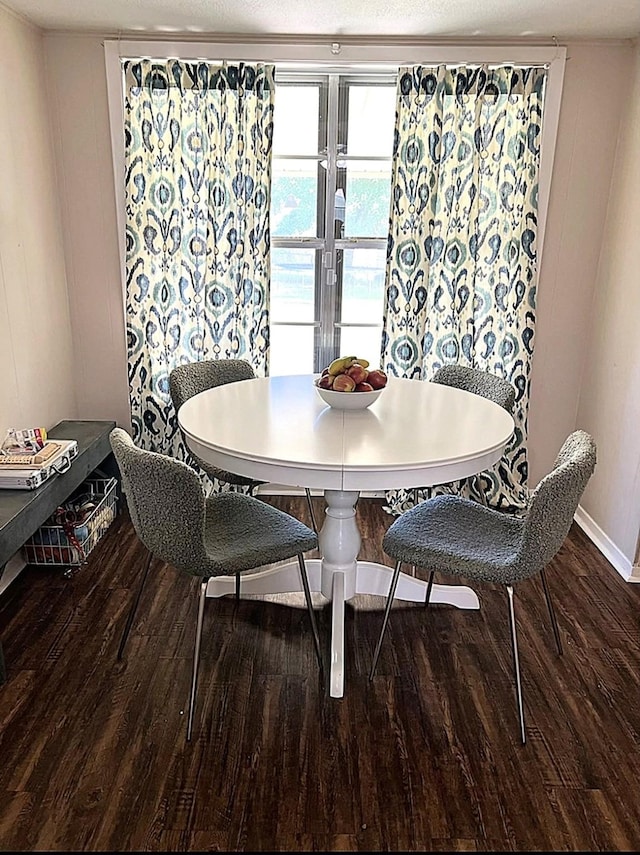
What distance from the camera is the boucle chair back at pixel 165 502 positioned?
1.73 meters

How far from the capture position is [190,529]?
70.4 inches

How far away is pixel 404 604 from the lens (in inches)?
101

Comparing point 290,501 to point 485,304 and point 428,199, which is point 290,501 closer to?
point 485,304

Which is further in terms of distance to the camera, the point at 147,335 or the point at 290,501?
the point at 290,501

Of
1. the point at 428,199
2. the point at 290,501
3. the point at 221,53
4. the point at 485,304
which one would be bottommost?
the point at 290,501

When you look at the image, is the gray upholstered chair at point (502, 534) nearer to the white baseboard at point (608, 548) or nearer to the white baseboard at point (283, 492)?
the white baseboard at point (608, 548)

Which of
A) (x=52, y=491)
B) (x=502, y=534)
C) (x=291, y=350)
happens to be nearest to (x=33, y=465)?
(x=52, y=491)

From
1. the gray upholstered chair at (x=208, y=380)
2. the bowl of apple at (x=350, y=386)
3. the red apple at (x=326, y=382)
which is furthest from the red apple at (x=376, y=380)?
the gray upholstered chair at (x=208, y=380)

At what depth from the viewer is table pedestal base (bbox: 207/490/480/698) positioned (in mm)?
2262

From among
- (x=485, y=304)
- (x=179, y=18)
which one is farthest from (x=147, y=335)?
(x=485, y=304)

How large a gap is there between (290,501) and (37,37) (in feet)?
8.34

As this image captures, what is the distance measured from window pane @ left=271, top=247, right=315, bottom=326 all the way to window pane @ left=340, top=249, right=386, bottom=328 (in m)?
0.18

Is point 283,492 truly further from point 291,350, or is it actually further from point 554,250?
point 554,250

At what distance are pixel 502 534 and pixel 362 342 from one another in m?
1.61
